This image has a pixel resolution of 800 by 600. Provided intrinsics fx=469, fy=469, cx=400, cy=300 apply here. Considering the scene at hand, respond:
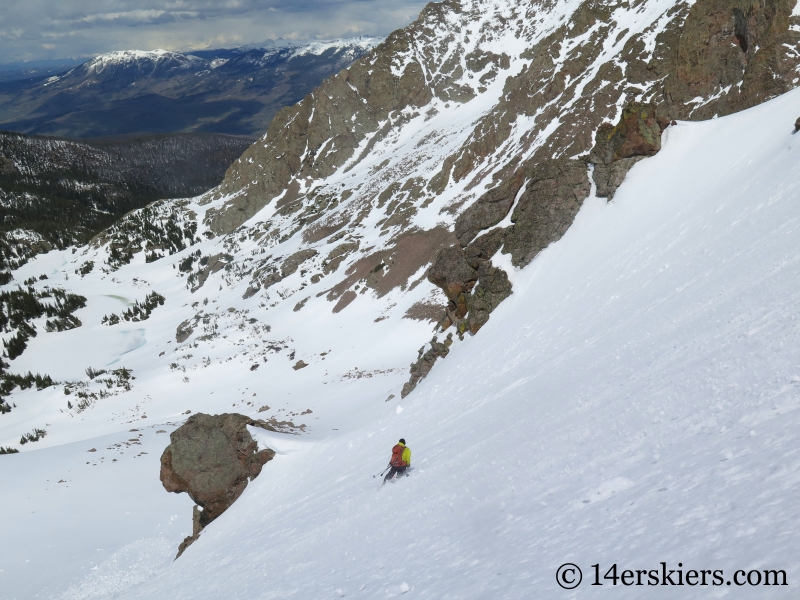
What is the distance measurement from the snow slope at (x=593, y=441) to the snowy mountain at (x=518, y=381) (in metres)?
0.05

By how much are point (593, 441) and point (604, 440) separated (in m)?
0.21

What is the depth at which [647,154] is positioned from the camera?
2075 centimetres

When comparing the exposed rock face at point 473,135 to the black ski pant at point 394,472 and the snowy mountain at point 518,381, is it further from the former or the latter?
the black ski pant at point 394,472

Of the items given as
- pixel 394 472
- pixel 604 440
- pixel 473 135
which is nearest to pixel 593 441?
pixel 604 440

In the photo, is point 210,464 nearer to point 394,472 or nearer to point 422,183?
point 394,472

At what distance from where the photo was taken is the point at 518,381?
13.7m

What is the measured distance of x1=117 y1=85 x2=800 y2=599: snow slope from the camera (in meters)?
5.27

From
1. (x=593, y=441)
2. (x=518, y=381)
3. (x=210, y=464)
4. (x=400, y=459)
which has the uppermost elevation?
(x=593, y=441)

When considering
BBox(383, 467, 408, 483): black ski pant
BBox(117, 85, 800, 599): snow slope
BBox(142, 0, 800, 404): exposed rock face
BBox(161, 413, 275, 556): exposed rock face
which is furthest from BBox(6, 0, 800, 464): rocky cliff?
BBox(383, 467, 408, 483): black ski pant

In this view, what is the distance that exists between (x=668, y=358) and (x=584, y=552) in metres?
5.10

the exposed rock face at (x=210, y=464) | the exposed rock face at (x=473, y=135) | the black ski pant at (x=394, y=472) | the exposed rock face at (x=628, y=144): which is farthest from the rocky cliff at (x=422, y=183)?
the black ski pant at (x=394, y=472)

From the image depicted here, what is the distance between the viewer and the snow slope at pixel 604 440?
17.3ft

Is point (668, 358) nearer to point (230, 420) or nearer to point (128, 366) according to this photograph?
point (230, 420)

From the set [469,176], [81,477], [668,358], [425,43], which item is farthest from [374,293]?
[425,43]
